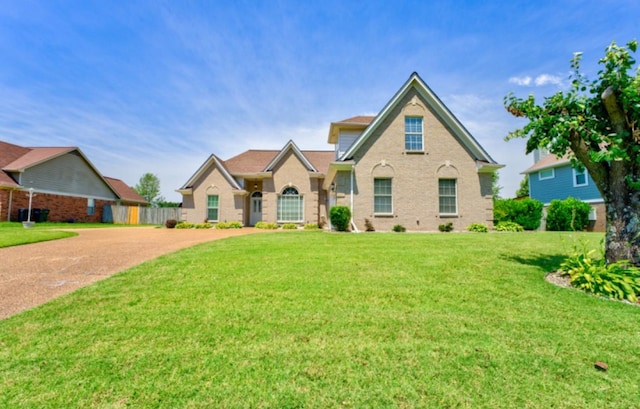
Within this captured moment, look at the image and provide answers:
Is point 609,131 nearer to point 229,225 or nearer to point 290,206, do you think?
point 290,206

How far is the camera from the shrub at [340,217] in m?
13.7

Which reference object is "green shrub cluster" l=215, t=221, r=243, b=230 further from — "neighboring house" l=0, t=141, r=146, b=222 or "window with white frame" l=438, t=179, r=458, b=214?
"neighboring house" l=0, t=141, r=146, b=222

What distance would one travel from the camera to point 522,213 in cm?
1695

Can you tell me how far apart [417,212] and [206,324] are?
13.1 metres

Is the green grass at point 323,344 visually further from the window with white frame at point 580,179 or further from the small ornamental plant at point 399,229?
the window with white frame at point 580,179

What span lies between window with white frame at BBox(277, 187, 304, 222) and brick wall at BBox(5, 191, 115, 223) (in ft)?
66.0

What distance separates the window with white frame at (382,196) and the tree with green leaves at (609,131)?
8674 millimetres

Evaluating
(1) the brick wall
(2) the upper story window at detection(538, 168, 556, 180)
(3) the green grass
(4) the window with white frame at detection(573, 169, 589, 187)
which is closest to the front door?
(3) the green grass

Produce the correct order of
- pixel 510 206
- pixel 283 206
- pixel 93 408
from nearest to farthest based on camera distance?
1. pixel 93 408
2. pixel 510 206
3. pixel 283 206

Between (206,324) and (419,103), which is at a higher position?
(419,103)

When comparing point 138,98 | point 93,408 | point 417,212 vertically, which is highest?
point 138,98

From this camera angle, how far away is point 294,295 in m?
4.48

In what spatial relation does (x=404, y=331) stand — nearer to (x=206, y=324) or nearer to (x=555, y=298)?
(x=206, y=324)

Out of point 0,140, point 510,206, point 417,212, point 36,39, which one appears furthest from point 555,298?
point 0,140
